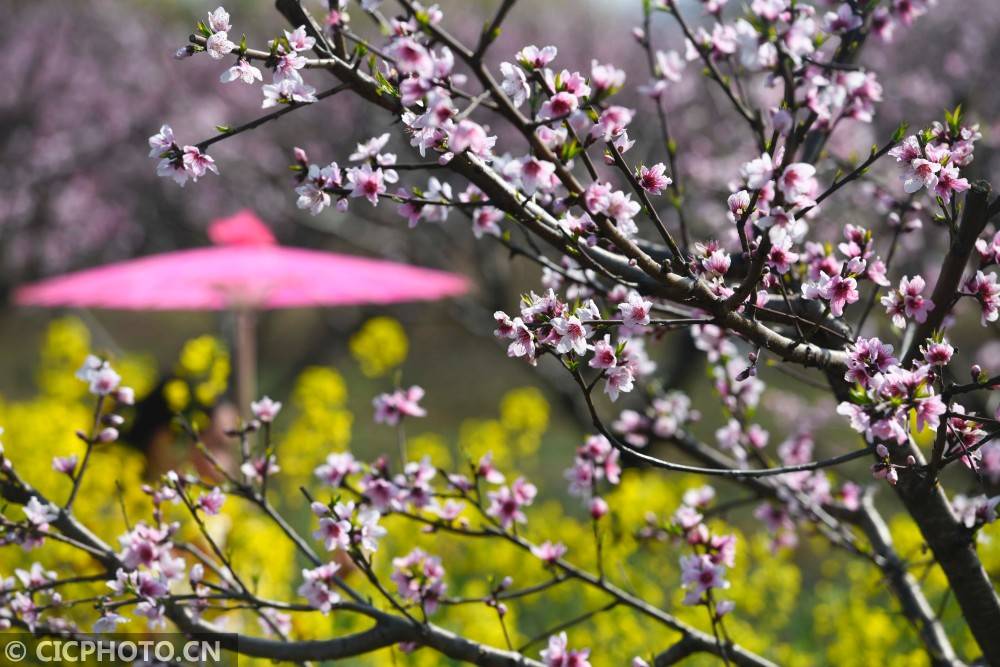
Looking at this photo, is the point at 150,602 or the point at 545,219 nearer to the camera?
the point at 545,219

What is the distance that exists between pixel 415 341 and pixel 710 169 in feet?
39.2

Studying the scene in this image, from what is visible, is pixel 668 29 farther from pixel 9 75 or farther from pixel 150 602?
pixel 150 602

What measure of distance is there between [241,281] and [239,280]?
7.4 inches

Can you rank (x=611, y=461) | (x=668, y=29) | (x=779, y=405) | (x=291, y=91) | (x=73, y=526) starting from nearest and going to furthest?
(x=291, y=91), (x=73, y=526), (x=611, y=461), (x=779, y=405), (x=668, y=29)

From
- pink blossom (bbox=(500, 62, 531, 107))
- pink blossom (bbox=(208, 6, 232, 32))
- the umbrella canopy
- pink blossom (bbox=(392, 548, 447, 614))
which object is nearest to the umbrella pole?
the umbrella canopy

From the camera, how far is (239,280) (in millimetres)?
6816

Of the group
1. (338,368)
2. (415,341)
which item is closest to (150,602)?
(338,368)

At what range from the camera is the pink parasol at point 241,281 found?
6656mm

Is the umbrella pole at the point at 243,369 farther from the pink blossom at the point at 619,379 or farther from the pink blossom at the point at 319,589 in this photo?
the pink blossom at the point at 619,379

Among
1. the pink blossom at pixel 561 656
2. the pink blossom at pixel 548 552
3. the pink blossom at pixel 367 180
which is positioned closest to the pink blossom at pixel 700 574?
the pink blossom at pixel 561 656

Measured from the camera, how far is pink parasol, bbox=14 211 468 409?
6.66 metres

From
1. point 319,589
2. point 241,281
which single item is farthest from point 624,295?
point 241,281

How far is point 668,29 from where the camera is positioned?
1505cm

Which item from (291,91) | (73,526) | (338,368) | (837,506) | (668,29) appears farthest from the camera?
(338,368)
